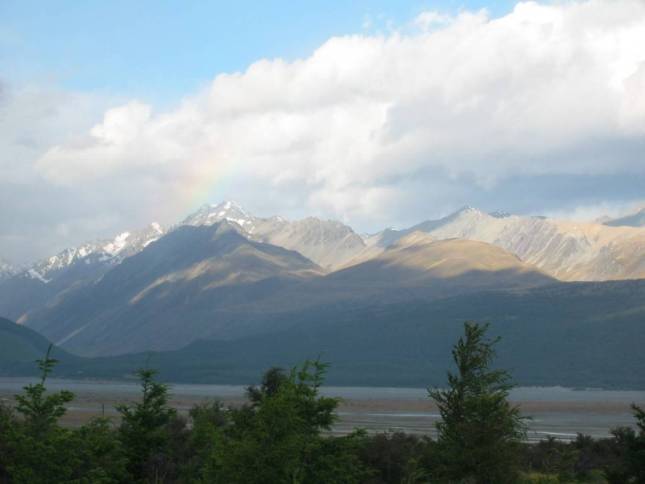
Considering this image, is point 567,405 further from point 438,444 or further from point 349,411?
point 438,444

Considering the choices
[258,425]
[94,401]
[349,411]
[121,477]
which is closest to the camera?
[258,425]

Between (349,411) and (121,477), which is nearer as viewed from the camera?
(121,477)

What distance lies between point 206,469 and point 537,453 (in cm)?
3100

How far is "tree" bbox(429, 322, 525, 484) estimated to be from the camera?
3042cm

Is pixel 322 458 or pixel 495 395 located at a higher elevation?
pixel 495 395

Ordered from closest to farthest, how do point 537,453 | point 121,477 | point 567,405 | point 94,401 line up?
point 121,477 < point 537,453 < point 94,401 < point 567,405

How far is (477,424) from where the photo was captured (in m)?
30.7

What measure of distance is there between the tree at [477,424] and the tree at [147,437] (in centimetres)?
1162

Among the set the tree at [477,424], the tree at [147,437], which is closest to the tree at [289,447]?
the tree at [477,424]

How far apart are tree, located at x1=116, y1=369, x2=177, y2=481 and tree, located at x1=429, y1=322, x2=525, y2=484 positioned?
457 inches

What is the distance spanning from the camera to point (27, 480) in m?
30.2

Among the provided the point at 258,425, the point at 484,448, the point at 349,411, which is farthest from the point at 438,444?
the point at 349,411

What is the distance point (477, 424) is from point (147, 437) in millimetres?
13530

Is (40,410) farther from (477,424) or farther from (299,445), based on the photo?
(477,424)
